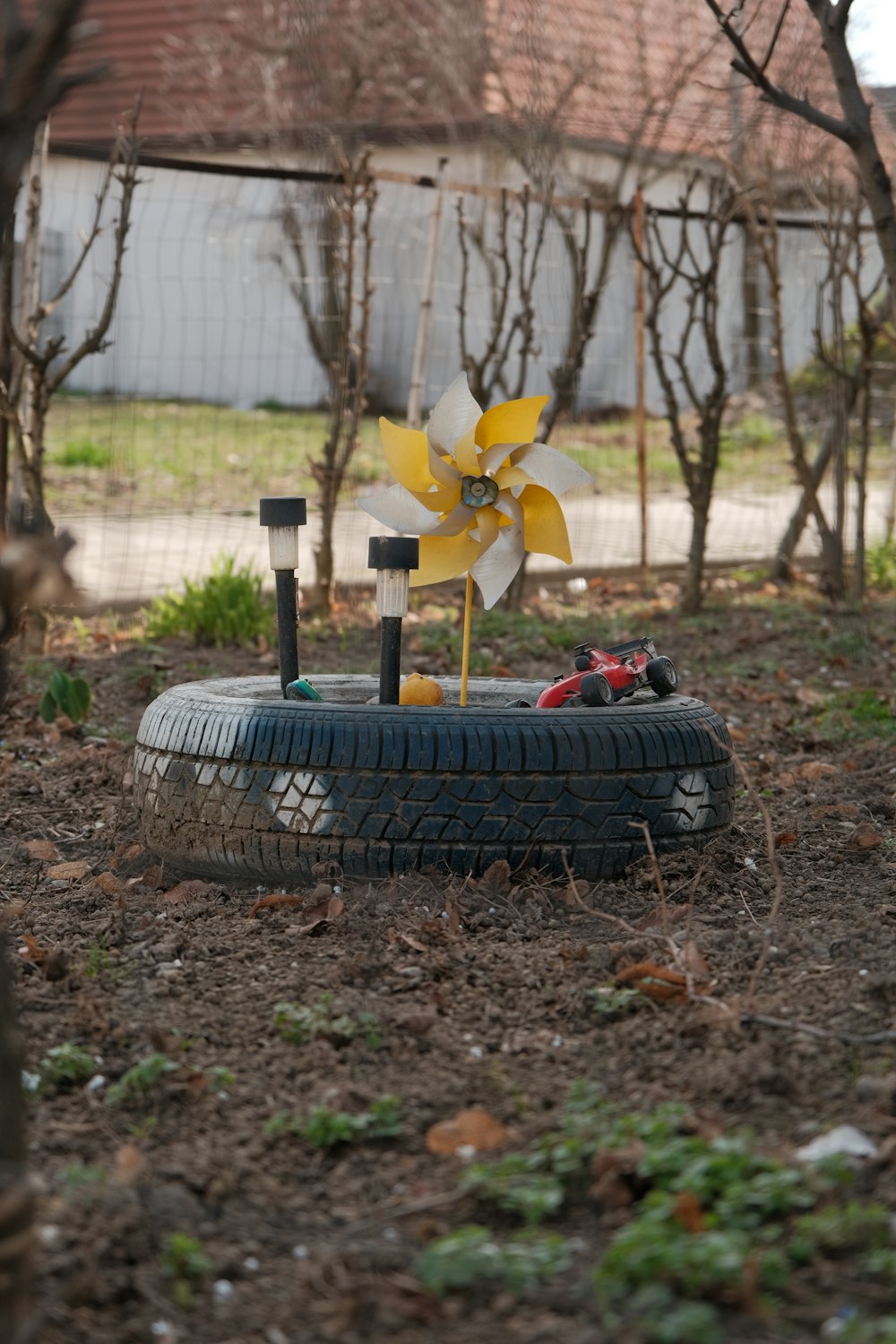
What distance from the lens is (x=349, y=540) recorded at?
8992mm

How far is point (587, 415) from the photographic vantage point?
16.5 m

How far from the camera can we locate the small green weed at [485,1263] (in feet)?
6.56

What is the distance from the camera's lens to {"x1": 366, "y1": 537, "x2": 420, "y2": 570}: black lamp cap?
12.9 ft

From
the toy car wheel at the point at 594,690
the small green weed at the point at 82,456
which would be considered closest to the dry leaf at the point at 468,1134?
the toy car wheel at the point at 594,690

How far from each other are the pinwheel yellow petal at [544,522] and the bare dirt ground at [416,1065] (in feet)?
3.12

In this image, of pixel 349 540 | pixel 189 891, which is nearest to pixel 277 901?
pixel 189 891

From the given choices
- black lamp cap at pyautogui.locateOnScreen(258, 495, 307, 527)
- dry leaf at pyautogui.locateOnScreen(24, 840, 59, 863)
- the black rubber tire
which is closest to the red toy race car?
the black rubber tire

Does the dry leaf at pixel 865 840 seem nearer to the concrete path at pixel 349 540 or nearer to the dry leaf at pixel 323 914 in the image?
the dry leaf at pixel 323 914

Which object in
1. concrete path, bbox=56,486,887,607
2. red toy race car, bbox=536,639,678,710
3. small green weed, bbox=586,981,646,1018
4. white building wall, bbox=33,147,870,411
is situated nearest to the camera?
small green weed, bbox=586,981,646,1018

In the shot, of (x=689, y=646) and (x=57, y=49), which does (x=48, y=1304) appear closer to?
(x=57, y=49)

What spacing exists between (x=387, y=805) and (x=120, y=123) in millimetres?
4573

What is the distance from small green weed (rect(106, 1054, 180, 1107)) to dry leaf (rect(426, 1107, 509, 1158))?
0.51 m

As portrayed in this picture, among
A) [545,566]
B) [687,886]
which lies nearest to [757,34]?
[545,566]

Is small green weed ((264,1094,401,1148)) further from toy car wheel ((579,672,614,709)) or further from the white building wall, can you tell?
the white building wall
